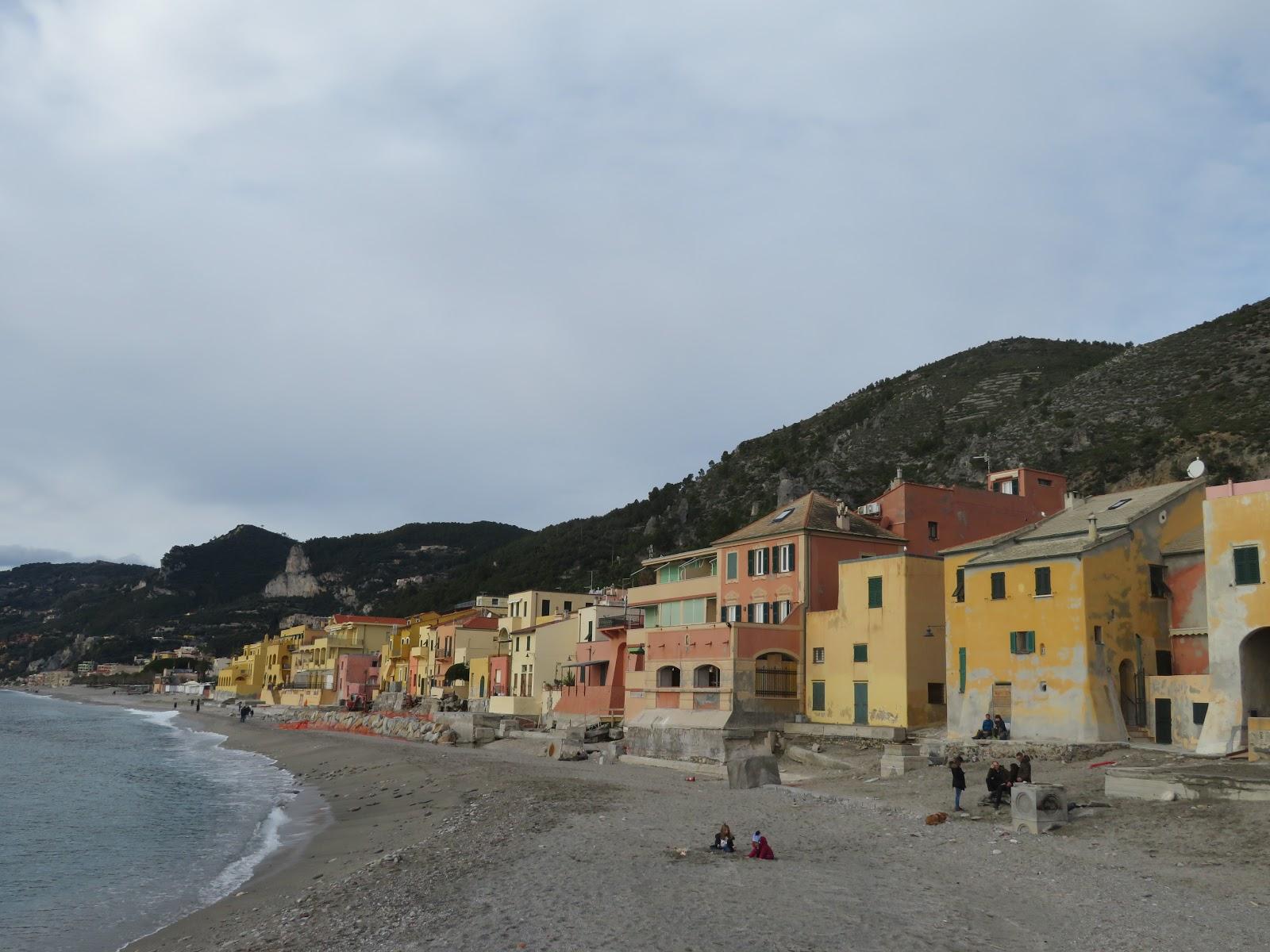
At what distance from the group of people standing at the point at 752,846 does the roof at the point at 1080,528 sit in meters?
16.8

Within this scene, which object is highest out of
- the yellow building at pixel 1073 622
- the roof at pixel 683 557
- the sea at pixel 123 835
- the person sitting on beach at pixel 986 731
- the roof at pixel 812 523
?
the roof at pixel 812 523

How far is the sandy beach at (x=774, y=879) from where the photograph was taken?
14.9 m

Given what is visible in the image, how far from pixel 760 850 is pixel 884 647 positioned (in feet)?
73.6

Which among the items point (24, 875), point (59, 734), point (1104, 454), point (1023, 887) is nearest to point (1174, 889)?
point (1023, 887)

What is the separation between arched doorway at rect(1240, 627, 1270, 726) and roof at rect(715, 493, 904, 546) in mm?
19407

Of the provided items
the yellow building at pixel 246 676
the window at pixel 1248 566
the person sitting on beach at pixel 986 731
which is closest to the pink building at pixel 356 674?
the yellow building at pixel 246 676

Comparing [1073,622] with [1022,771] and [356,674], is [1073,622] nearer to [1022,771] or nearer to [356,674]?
[1022,771]

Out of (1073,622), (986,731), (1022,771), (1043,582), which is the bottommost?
(1022,771)

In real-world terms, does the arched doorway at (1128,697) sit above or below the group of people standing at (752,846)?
above

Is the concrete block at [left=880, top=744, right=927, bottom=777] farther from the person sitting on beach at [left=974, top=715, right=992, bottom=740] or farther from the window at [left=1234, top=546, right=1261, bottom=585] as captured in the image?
the window at [left=1234, top=546, right=1261, bottom=585]

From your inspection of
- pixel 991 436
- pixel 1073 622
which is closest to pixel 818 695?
pixel 1073 622

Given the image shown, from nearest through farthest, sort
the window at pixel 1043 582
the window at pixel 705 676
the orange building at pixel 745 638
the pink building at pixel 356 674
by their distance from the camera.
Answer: the window at pixel 1043 582 < the orange building at pixel 745 638 < the window at pixel 705 676 < the pink building at pixel 356 674

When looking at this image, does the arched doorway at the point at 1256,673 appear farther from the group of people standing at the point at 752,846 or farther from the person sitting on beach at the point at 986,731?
the group of people standing at the point at 752,846

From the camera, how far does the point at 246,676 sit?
153m
